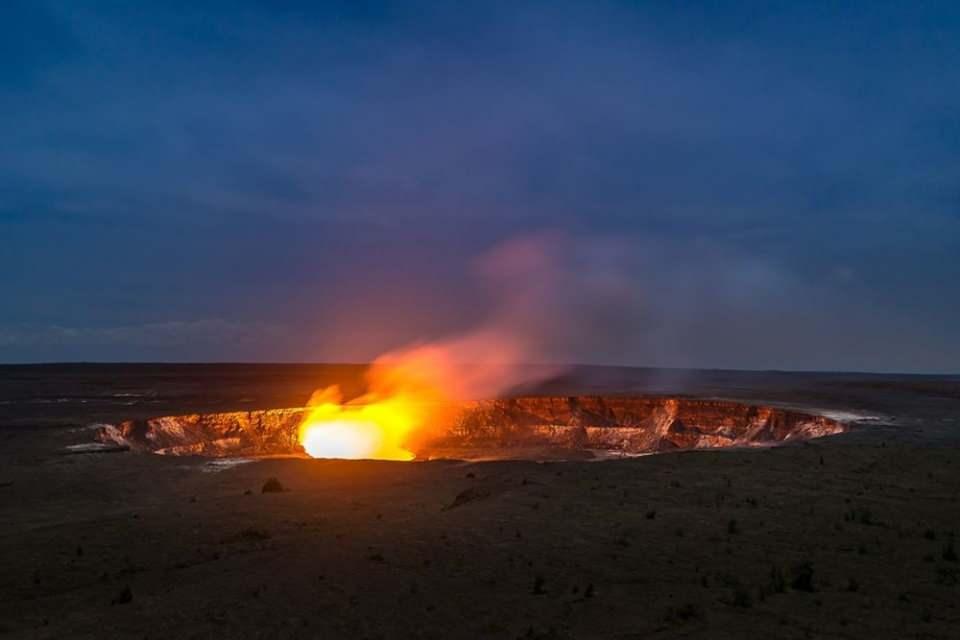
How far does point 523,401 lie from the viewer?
64688 millimetres

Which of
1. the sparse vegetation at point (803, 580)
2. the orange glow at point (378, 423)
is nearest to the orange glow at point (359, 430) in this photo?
the orange glow at point (378, 423)

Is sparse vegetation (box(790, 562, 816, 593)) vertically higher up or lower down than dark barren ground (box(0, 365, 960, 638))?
higher up

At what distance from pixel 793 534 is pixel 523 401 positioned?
4765cm

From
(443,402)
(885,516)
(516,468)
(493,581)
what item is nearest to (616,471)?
(516,468)

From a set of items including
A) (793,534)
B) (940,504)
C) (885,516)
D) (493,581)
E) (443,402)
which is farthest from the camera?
(443,402)

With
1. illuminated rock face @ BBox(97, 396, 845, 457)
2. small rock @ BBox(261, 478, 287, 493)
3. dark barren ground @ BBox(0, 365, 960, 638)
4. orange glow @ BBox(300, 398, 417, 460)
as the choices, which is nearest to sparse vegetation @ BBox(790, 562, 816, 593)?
dark barren ground @ BBox(0, 365, 960, 638)

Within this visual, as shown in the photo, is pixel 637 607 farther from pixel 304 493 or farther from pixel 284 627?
pixel 304 493

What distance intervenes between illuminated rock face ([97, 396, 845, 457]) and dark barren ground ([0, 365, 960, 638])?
1754 cm

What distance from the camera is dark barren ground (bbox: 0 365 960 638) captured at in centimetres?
1197

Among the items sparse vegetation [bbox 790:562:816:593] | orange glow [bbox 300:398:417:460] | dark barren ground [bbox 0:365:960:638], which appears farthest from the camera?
orange glow [bbox 300:398:417:460]

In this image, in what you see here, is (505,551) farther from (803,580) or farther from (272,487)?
(272,487)

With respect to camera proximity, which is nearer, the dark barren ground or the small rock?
the dark barren ground

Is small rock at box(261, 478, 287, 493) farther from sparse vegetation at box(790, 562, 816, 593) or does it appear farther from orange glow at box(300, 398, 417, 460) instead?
orange glow at box(300, 398, 417, 460)

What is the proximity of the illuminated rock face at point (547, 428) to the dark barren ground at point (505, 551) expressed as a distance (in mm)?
17540
